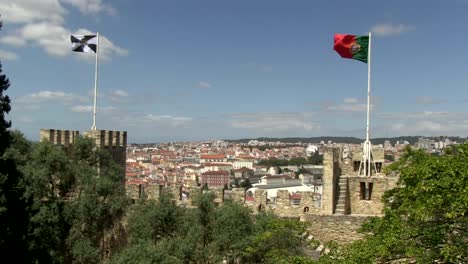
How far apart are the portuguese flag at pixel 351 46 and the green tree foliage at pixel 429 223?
922 cm

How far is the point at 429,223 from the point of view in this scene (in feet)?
30.7

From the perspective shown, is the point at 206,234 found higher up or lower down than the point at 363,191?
lower down

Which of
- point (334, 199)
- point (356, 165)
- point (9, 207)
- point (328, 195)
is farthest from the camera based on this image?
point (356, 165)

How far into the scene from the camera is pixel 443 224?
358 inches

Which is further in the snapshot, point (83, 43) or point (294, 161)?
point (294, 161)

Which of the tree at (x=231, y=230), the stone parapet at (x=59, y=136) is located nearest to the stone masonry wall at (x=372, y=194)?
the tree at (x=231, y=230)

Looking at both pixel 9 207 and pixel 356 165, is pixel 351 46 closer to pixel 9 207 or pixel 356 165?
pixel 356 165

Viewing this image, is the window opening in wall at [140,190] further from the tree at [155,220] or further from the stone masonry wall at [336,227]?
the stone masonry wall at [336,227]

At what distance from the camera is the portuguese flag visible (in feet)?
61.0

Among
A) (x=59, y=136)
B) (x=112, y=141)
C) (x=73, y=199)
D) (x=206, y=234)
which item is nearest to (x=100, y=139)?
(x=112, y=141)

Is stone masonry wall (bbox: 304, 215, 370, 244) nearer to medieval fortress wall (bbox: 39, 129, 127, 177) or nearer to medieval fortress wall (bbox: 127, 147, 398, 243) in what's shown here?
medieval fortress wall (bbox: 127, 147, 398, 243)

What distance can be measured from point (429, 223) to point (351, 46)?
10538 mm

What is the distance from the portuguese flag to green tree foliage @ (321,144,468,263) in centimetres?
922

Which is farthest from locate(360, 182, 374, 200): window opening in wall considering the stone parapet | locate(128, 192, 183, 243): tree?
Result: the stone parapet
